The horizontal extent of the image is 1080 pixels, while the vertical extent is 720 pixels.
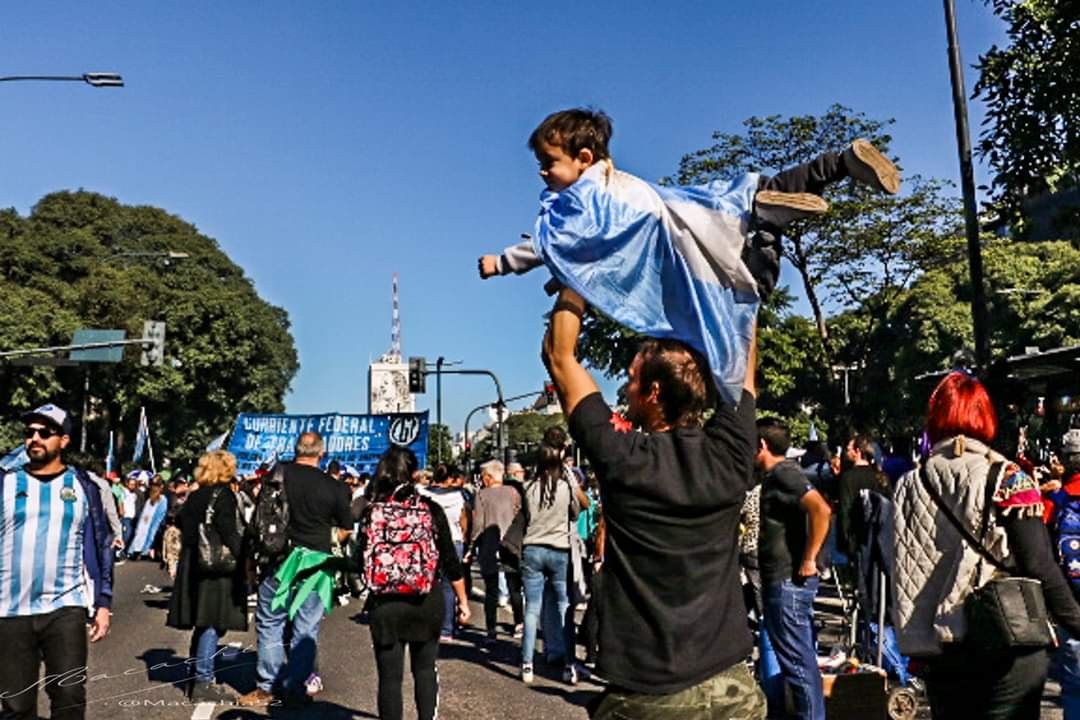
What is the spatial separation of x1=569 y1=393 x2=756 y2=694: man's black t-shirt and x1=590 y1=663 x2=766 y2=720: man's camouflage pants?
3 centimetres

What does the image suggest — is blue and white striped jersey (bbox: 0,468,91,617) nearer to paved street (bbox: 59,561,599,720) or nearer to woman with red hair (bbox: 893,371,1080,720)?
paved street (bbox: 59,561,599,720)

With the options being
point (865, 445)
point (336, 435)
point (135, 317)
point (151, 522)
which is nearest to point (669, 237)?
point (865, 445)

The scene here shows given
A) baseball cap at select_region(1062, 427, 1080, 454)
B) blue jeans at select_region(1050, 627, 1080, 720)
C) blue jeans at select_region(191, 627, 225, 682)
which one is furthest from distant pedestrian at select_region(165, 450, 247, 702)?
blue jeans at select_region(1050, 627, 1080, 720)

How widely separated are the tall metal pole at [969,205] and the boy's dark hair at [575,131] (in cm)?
907

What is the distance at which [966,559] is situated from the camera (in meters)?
3.76

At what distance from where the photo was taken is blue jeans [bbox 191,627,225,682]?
8422mm

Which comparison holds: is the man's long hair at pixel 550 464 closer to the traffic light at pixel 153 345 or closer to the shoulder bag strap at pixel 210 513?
the shoulder bag strap at pixel 210 513

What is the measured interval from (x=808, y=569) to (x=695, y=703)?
12.5 ft

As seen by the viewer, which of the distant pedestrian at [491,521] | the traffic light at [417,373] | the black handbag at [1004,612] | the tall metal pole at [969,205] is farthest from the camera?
the traffic light at [417,373]

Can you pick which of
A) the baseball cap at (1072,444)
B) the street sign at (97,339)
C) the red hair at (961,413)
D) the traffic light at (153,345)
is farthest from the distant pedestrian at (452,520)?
the traffic light at (153,345)

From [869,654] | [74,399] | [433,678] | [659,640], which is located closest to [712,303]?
[659,640]

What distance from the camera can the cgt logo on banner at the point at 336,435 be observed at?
26734 mm

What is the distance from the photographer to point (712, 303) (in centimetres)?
305

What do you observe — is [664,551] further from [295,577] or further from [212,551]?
[212,551]
